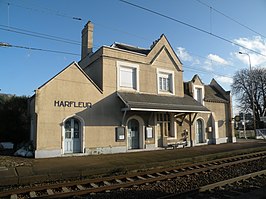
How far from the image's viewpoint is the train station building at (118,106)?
1491cm

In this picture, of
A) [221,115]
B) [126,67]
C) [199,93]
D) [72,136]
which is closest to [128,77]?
[126,67]

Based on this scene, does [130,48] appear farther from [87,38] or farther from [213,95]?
[213,95]

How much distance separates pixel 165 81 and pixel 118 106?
5858 millimetres

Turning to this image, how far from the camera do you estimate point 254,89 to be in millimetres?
52562

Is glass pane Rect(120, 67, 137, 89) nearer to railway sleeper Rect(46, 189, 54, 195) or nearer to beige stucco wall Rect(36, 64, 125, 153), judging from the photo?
beige stucco wall Rect(36, 64, 125, 153)

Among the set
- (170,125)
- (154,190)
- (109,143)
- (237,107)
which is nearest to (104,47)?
(109,143)

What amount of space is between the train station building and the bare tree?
33107 mm

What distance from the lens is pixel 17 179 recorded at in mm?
8477

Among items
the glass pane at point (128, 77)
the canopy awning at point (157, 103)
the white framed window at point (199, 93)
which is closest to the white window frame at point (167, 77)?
the canopy awning at point (157, 103)

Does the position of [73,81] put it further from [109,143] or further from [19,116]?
[19,116]

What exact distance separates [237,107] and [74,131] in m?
49.6

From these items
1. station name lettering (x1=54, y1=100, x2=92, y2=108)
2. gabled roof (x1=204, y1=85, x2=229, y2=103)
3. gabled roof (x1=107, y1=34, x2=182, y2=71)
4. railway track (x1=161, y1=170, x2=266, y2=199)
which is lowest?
railway track (x1=161, y1=170, x2=266, y2=199)

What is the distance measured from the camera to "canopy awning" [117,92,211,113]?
16.5 metres

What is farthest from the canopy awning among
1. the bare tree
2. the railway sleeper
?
the bare tree
